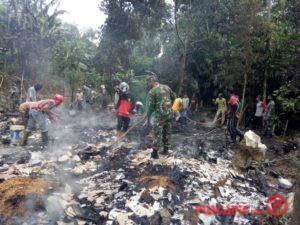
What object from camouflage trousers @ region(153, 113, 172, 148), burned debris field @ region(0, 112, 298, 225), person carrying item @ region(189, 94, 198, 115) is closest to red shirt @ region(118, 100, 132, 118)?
burned debris field @ region(0, 112, 298, 225)

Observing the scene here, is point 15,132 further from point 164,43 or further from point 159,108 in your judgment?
point 164,43

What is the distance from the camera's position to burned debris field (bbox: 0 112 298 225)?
4.77 metres

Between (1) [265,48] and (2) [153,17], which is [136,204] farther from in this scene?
(2) [153,17]

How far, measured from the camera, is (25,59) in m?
18.3

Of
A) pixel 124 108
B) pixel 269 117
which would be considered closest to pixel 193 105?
pixel 269 117

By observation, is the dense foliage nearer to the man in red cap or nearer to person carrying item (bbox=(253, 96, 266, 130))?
person carrying item (bbox=(253, 96, 266, 130))

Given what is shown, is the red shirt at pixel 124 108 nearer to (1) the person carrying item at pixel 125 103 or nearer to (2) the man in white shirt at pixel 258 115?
(1) the person carrying item at pixel 125 103

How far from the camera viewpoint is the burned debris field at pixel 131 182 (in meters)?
4.77

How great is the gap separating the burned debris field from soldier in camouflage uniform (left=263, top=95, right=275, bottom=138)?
2813 millimetres

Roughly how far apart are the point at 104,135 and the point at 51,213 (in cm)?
550

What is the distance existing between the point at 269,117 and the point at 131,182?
316 inches

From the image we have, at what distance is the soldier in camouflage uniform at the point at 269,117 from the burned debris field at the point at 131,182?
9.23ft

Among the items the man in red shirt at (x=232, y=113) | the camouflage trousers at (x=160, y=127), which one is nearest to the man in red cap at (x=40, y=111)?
the camouflage trousers at (x=160, y=127)

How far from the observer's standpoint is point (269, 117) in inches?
484
